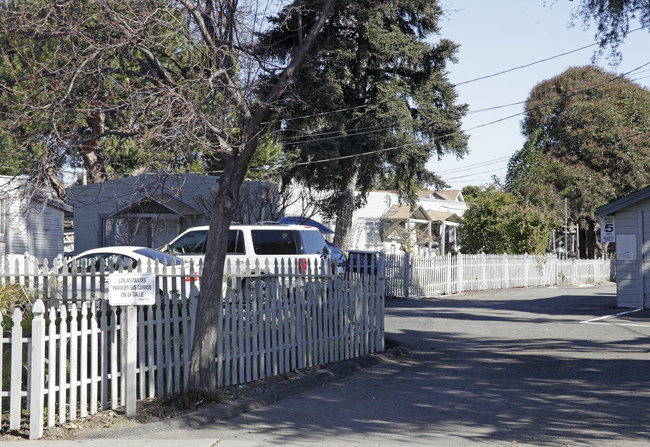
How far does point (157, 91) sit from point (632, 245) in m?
17.5

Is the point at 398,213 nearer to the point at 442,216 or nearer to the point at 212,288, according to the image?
Result: the point at 442,216

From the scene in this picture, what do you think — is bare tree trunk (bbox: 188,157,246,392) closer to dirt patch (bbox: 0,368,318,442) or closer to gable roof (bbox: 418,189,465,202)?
dirt patch (bbox: 0,368,318,442)

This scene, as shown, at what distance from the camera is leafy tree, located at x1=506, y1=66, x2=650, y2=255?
162 ft

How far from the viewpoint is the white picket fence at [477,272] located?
82.7 ft

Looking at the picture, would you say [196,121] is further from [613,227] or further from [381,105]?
[381,105]

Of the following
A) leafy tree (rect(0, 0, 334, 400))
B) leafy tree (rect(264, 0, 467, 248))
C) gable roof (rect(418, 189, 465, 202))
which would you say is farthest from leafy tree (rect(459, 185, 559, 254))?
gable roof (rect(418, 189, 465, 202))

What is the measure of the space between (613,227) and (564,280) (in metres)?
18.4

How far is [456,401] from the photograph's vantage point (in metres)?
8.76

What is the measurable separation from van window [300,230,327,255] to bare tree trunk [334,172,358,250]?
14.7m

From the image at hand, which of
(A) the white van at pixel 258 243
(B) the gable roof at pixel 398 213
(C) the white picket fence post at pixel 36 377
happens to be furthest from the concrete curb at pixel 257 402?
(B) the gable roof at pixel 398 213

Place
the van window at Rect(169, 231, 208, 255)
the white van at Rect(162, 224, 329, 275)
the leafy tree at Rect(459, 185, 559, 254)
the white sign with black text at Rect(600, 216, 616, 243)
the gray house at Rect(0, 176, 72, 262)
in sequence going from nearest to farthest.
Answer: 1. the white van at Rect(162, 224, 329, 275)
2. the van window at Rect(169, 231, 208, 255)
3. the white sign with black text at Rect(600, 216, 616, 243)
4. the gray house at Rect(0, 176, 72, 262)
5. the leafy tree at Rect(459, 185, 559, 254)

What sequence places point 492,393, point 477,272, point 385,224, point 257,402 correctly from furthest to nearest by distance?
1. point 385,224
2. point 477,272
3. point 492,393
4. point 257,402

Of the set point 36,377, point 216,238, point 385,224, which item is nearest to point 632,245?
point 216,238

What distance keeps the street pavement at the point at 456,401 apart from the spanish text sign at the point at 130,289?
4.30ft
